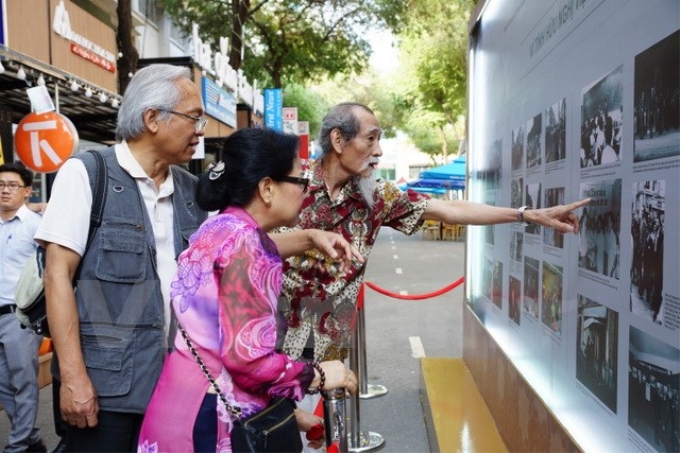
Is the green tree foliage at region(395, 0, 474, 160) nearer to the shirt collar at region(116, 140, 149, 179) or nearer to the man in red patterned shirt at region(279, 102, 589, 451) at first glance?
the man in red patterned shirt at region(279, 102, 589, 451)

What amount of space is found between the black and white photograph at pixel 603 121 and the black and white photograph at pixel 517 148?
858 millimetres

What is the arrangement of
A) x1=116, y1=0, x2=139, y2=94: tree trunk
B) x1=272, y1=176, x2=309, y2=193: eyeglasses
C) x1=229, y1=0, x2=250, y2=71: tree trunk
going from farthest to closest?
x1=229, y1=0, x2=250, y2=71: tree trunk
x1=116, y1=0, x2=139, y2=94: tree trunk
x1=272, y1=176, x2=309, y2=193: eyeglasses

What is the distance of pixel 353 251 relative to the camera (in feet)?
6.36

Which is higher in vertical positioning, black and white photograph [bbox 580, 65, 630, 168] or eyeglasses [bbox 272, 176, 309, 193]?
black and white photograph [bbox 580, 65, 630, 168]

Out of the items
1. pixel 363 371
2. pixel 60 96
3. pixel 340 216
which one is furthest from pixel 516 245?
pixel 60 96

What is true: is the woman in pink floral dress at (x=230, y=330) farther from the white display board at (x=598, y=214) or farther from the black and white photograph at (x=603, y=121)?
the black and white photograph at (x=603, y=121)

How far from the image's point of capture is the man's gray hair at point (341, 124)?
2.87 meters

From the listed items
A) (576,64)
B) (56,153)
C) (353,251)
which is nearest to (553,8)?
(576,64)

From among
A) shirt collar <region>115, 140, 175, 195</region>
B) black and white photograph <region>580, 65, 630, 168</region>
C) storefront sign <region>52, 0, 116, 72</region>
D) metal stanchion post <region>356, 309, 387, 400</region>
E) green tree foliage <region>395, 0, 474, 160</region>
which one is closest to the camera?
black and white photograph <region>580, 65, 630, 168</region>

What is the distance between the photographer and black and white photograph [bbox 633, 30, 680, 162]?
1490mm

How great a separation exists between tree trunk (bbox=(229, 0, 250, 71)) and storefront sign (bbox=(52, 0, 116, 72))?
6.07m

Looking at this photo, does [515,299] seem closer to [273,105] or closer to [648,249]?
[648,249]

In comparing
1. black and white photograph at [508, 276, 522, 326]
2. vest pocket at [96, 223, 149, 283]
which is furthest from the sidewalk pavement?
vest pocket at [96, 223, 149, 283]

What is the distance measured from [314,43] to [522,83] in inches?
690
